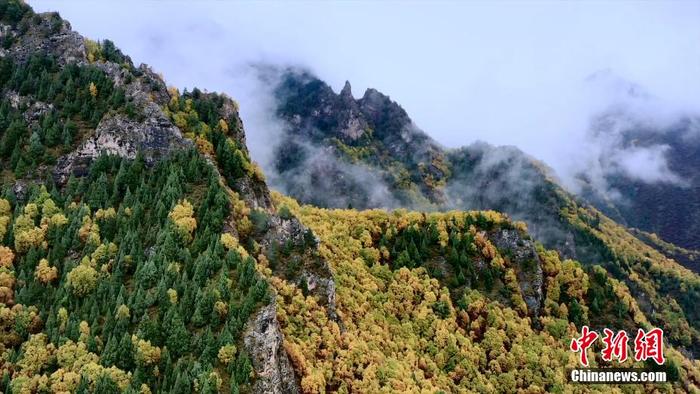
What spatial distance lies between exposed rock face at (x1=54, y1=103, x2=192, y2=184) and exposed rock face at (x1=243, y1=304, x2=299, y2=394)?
59115 mm

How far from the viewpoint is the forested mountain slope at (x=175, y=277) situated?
119 metres

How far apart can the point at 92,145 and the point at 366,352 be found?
84959mm

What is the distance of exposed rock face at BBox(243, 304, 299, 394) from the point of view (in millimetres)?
116938

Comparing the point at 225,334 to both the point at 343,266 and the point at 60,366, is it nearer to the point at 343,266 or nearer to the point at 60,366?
the point at 60,366

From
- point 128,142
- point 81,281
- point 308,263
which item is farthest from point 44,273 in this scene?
point 308,263

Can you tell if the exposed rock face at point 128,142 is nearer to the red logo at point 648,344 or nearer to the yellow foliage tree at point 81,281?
the yellow foliage tree at point 81,281

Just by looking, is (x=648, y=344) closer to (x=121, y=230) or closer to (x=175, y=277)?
(x=175, y=277)

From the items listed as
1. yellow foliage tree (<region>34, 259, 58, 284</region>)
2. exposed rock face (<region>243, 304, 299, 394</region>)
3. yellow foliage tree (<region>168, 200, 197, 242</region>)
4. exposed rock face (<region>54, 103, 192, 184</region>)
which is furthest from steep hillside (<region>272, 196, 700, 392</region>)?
exposed rock face (<region>54, 103, 192, 184</region>)

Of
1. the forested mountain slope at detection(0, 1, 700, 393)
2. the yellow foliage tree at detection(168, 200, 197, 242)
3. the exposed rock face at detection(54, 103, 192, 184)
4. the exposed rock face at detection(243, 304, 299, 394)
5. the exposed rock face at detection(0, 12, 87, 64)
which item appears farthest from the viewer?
the exposed rock face at detection(0, 12, 87, 64)

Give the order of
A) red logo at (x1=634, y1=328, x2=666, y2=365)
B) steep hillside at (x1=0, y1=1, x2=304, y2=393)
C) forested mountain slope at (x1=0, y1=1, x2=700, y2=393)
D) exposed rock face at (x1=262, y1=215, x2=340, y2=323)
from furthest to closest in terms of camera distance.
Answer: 1. red logo at (x1=634, y1=328, x2=666, y2=365)
2. exposed rock face at (x1=262, y1=215, x2=340, y2=323)
3. forested mountain slope at (x1=0, y1=1, x2=700, y2=393)
4. steep hillside at (x1=0, y1=1, x2=304, y2=393)

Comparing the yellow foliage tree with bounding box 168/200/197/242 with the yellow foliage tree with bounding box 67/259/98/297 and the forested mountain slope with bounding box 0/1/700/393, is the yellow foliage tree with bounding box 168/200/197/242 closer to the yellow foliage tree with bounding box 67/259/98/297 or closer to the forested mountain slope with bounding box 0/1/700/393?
the forested mountain slope with bounding box 0/1/700/393

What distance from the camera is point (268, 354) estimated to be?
120 m

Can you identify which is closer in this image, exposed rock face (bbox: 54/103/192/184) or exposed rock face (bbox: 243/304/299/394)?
exposed rock face (bbox: 243/304/299/394)

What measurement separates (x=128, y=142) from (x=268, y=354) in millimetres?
72654
